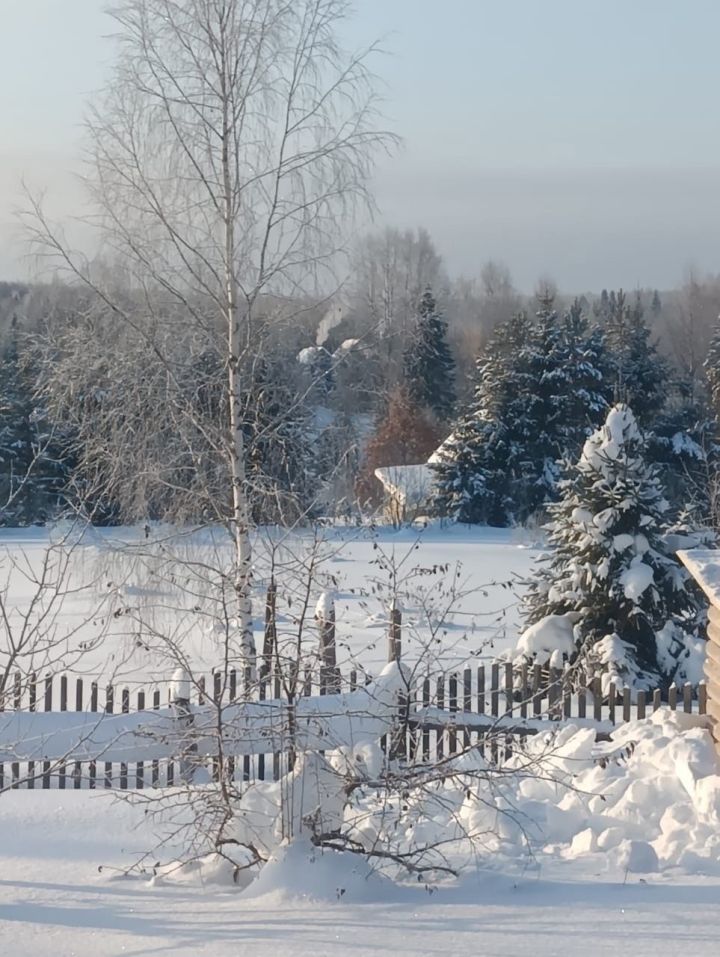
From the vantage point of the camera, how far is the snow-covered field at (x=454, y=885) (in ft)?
15.3

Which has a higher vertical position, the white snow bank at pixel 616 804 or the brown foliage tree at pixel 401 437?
the brown foliage tree at pixel 401 437

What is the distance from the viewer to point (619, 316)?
43969mm

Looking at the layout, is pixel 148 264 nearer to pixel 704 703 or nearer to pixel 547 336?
pixel 704 703

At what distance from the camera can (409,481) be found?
35.2m

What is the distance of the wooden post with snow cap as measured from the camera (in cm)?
777

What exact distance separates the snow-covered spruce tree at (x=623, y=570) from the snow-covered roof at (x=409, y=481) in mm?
20353

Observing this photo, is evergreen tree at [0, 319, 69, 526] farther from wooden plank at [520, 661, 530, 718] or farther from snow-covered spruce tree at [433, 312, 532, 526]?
wooden plank at [520, 661, 530, 718]

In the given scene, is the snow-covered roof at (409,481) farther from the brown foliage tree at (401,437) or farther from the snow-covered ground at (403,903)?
the snow-covered ground at (403,903)

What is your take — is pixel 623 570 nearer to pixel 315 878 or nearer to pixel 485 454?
pixel 315 878

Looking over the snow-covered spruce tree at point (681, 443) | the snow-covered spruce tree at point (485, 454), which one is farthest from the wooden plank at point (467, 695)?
the snow-covered spruce tree at point (681, 443)

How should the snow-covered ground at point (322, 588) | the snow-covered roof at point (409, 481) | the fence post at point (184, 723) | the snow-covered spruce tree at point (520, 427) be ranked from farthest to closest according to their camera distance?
the snow-covered spruce tree at point (520, 427) < the snow-covered roof at point (409, 481) < the snow-covered ground at point (322, 588) < the fence post at point (184, 723)

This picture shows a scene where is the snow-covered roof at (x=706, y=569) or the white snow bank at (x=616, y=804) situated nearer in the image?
the white snow bank at (x=616, y=804)

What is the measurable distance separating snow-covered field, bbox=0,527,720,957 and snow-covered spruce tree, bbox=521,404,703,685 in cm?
333

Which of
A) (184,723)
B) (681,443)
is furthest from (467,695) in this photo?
(681,443)
